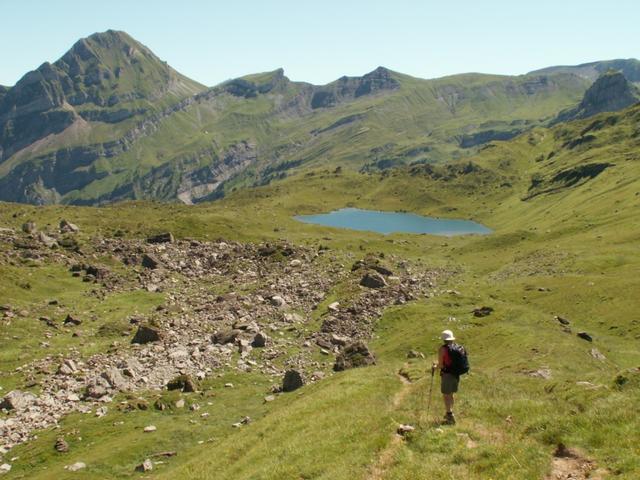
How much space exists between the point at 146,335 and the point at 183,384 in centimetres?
1075

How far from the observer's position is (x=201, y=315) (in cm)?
5909

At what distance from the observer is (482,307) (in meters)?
61.2

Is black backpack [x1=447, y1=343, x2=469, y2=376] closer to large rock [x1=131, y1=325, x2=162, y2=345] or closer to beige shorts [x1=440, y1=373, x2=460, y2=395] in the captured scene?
beige shorts [x1=440, y1=373, x2=460, y2=395]

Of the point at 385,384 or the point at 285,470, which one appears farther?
the point at 385,384

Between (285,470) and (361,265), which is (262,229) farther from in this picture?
(285,470)

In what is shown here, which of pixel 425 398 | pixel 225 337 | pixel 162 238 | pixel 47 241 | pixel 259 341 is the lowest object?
pixel 259 341

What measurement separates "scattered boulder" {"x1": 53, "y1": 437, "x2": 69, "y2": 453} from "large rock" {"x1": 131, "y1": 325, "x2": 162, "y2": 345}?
17054mm

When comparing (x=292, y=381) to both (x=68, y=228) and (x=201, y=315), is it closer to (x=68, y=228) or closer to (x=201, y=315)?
(x=201, y=315)

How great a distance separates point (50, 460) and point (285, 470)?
18912mm

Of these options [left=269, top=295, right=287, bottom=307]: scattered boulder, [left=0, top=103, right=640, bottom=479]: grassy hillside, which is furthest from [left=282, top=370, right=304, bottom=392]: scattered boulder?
[left=269, top=295, right=287, bottom=307]: scattered boulder

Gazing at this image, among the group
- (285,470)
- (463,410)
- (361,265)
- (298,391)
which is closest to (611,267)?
(361,265)

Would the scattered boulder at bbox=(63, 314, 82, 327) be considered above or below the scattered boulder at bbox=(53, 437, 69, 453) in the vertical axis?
above

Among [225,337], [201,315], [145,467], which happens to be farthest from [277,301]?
[145,467]

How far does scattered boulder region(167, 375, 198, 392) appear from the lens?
4084cm
